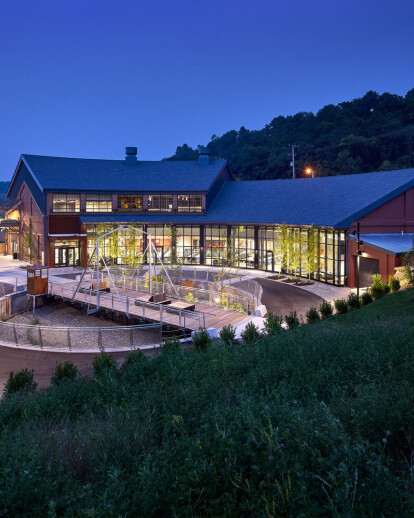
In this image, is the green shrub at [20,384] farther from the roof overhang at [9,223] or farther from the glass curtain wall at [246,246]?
the roof overhang at [9,223]

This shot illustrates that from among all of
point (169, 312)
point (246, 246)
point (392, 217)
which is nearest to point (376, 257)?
point (392, 217)

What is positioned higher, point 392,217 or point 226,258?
point 392,217

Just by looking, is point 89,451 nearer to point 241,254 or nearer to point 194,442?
point 194,442

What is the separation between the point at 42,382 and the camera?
45.3ft

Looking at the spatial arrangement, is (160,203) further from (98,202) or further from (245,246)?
(245,246)

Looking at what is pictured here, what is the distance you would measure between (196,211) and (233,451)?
42.6m

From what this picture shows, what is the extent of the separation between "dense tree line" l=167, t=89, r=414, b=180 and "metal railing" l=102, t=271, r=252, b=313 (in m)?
47.7

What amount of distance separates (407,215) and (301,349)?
1096 inches

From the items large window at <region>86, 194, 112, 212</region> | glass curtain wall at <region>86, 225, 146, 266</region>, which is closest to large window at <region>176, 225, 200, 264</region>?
glass curtain wall at <region>86, 225, 146, 266</region>

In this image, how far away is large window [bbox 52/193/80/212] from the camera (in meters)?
43.3

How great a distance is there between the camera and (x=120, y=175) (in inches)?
1909

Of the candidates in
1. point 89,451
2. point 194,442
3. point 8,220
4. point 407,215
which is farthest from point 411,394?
point 8,220

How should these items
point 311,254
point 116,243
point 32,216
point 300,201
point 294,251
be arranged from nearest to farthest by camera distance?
point 311,254 → point 294,251 → point 300,201 → point 116,243 → point 32,216

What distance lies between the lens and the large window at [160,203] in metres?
46.6
